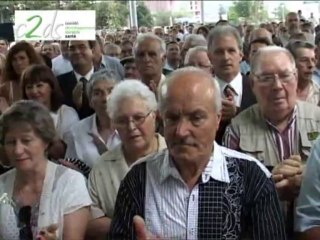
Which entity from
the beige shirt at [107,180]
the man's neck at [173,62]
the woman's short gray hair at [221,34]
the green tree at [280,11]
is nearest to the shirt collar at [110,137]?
the beige shirt at [107,180]

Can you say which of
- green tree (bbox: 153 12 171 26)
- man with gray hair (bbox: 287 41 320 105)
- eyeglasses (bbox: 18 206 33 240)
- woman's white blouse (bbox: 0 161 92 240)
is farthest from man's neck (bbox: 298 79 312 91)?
green tree (bbox: 153 12 171 26)

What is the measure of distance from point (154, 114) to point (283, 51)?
0.63 meters

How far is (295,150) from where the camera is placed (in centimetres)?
254

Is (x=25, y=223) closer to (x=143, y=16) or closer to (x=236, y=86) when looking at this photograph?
(x=236, y=86)

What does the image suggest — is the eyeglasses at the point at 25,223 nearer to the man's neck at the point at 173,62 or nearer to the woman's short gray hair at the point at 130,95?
the woman's short gray hair at the point at 130,95

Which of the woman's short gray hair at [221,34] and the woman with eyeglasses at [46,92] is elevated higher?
the woman's short gray hair at [221,34]

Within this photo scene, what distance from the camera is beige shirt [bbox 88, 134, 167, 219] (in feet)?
8.35

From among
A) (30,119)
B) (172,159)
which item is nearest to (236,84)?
(30,119)

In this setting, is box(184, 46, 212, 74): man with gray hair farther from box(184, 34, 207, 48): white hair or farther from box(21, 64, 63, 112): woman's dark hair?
box(184, 34, 207, 48): white hair

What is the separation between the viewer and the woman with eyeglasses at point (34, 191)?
2385 mm

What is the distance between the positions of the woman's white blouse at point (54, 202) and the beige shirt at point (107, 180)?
94 millimetres

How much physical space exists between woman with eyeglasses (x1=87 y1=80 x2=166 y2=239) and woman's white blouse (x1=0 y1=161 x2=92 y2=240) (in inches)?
5.0

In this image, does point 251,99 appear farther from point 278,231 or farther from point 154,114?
point 278,231

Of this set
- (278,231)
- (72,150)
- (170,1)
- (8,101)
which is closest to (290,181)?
(278,231)
